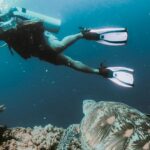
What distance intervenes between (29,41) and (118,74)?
4.72ft

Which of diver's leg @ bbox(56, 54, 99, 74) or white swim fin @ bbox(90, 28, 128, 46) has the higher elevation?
white swim fin @ bbox(90, 28, 128, 46)

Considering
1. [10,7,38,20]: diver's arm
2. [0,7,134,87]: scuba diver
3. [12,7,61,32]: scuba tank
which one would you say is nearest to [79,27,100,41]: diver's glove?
[0,7,134,87]: scuba diver

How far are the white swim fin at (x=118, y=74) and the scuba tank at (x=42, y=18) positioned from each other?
0.99 m

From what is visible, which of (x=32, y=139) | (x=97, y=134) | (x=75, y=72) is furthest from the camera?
(x=75, y=72)

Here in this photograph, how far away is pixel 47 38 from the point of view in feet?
14.2

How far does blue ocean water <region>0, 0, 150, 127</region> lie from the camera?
4.53 m

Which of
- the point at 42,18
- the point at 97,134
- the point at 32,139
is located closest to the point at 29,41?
the point at 42,18

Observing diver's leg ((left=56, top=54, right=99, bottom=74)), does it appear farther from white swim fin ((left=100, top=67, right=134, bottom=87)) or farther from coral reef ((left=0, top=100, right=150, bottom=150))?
coral reef ((left=0, top=100, right=150, bottom=150))

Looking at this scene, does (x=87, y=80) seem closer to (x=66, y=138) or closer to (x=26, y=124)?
(x=26, y=124)

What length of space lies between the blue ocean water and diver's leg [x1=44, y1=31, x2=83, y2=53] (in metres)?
0.09

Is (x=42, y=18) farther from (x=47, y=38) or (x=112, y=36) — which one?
(x=112, y=36)

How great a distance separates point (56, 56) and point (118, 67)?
101cm

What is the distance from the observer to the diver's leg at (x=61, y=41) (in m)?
4.33

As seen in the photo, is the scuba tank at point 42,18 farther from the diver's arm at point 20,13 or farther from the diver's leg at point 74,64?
the diver's leg at point 74,64
